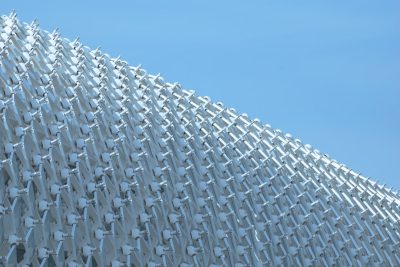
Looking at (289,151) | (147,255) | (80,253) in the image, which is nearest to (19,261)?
(80,253)

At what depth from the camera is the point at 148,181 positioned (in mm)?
42281

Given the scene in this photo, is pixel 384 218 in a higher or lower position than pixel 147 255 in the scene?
higher

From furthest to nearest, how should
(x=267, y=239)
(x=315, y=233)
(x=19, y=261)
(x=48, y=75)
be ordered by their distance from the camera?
1. (x=315, y=233)
2. (x=267, y=239)
3. (x=48, y=75)
4. (x=19, y=261)

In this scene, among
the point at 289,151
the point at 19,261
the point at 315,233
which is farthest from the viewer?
the point at 289,151

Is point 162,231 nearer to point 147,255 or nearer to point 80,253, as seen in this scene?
point 147,255

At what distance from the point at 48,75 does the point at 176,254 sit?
794cm

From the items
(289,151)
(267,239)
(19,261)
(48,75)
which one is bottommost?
(19,261)

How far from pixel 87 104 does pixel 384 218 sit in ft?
57.4

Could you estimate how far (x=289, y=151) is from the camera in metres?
54.1

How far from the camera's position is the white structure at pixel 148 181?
123ft

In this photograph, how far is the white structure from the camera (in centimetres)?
3753

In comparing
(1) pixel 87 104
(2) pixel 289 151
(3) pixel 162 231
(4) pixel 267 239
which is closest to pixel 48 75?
(1) pixel 87 104

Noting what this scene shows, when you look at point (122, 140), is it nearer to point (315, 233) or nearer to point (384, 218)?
point (315, 233)

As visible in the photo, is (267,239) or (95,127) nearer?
Result: (95,127)
